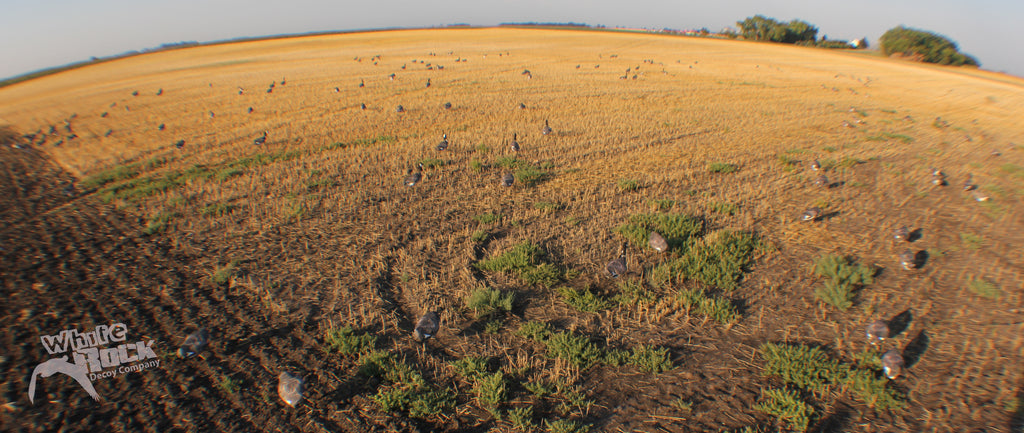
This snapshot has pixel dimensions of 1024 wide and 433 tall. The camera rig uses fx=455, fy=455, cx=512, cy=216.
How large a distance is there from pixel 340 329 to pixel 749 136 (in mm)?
14013

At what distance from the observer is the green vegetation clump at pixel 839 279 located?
5.62 meters

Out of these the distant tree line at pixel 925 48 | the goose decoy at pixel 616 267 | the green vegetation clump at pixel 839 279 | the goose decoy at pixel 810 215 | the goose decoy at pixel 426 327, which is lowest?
the goose decoy at pixel 426 327

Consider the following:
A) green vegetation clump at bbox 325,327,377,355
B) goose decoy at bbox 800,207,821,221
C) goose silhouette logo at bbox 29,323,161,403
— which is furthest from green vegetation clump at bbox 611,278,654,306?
goose silhouette logo at bbox 29,323,161,403

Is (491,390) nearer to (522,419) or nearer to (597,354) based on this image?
(522,419)

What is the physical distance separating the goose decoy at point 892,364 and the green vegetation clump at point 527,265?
350cm

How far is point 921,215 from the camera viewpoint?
8219 millimetres

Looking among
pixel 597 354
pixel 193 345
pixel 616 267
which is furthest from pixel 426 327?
pixel 616 267

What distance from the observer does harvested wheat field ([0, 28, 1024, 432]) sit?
4.10 meters

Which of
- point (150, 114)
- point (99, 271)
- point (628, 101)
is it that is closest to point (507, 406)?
point (99, 271)

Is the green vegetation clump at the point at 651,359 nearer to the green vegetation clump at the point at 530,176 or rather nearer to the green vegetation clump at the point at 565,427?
the green vegetation clump at the point at 565,427

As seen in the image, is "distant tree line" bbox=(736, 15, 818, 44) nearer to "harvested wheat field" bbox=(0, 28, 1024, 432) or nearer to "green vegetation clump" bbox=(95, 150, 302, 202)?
→ "harvested wheat field" bbox=(0, 28, 1024, 432)

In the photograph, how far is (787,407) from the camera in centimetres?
400

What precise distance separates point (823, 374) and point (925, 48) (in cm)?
5640

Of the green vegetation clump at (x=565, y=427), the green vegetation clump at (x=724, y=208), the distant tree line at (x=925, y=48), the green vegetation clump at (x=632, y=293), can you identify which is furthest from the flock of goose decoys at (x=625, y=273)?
the distant tree line at (x=925, y=48)
